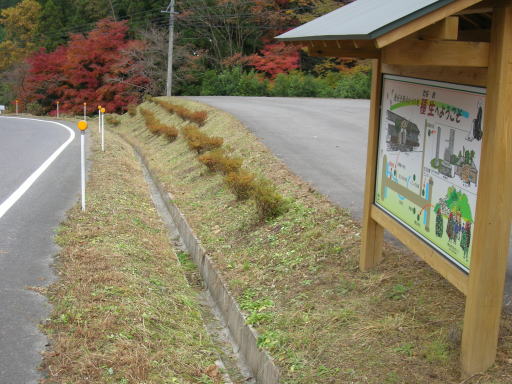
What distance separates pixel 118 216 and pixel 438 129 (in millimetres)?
6122

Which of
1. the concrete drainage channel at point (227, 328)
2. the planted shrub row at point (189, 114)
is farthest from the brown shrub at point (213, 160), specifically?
the planted shrub row at point (189, 114)

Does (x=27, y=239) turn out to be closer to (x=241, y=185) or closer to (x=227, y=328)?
(x=227, y=328)

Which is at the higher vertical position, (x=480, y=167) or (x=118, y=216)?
(x=480, y=167)

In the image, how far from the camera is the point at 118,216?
32.2 ft

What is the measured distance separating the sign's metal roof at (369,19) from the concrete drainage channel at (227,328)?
269cm

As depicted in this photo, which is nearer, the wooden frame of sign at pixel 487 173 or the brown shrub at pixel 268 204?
the wooden frame of sign at pixel 487 173

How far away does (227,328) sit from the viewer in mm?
Result: 7023

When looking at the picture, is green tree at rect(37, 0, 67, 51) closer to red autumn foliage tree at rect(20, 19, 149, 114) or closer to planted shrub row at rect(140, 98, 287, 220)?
red autumn foliage tree at rect(20, 19, 149, 114)

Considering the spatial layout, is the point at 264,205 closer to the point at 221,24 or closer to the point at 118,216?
the point at 118,216

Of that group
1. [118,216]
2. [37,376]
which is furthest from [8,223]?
[37,376]

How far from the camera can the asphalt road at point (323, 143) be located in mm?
10195

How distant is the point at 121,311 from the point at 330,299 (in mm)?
1954

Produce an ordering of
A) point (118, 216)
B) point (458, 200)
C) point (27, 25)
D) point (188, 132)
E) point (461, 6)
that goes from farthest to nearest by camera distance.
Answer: point (27, 25)
point (188, 132)
point (118, 216)
point (458, 200)
point (461, 6)

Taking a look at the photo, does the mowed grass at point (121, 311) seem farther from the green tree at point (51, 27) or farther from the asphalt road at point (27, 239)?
the green tree at point (51, 27)
